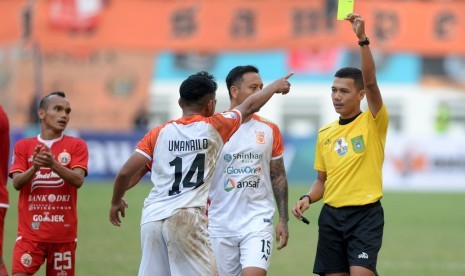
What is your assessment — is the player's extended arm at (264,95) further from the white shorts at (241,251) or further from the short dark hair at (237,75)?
the white shorts at (241,251)

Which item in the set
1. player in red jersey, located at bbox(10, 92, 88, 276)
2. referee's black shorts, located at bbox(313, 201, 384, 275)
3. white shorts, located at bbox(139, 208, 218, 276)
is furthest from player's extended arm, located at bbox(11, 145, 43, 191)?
referee's black shorts, located at bbox(313, 201, 384, 275)

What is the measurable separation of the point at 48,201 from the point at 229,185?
164 centimetres

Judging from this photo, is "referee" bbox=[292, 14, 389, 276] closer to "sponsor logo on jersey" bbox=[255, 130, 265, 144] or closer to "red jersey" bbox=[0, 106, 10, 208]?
"sponsor logo on jersey" bbox=[255, 130, 265, 144]

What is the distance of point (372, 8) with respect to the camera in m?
35.9

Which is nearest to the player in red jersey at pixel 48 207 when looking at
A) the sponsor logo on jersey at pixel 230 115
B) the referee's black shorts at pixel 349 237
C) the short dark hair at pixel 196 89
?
the short dark hair at pixel 196 89

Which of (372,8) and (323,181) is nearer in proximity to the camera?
(323,181)

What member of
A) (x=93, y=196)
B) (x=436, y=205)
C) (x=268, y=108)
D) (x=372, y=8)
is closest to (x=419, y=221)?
(x=436, y=205)

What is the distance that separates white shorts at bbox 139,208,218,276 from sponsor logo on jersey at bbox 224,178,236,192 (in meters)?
1.37

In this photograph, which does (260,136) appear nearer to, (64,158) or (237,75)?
(237,75)

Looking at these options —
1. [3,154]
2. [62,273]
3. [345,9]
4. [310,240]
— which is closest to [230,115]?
[345,9]

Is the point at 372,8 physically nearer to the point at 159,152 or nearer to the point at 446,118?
the point at 446,118

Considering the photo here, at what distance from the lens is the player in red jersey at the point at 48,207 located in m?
8.41

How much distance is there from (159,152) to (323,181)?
5.90 ft

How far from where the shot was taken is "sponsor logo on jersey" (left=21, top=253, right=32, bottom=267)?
8.37 metres
